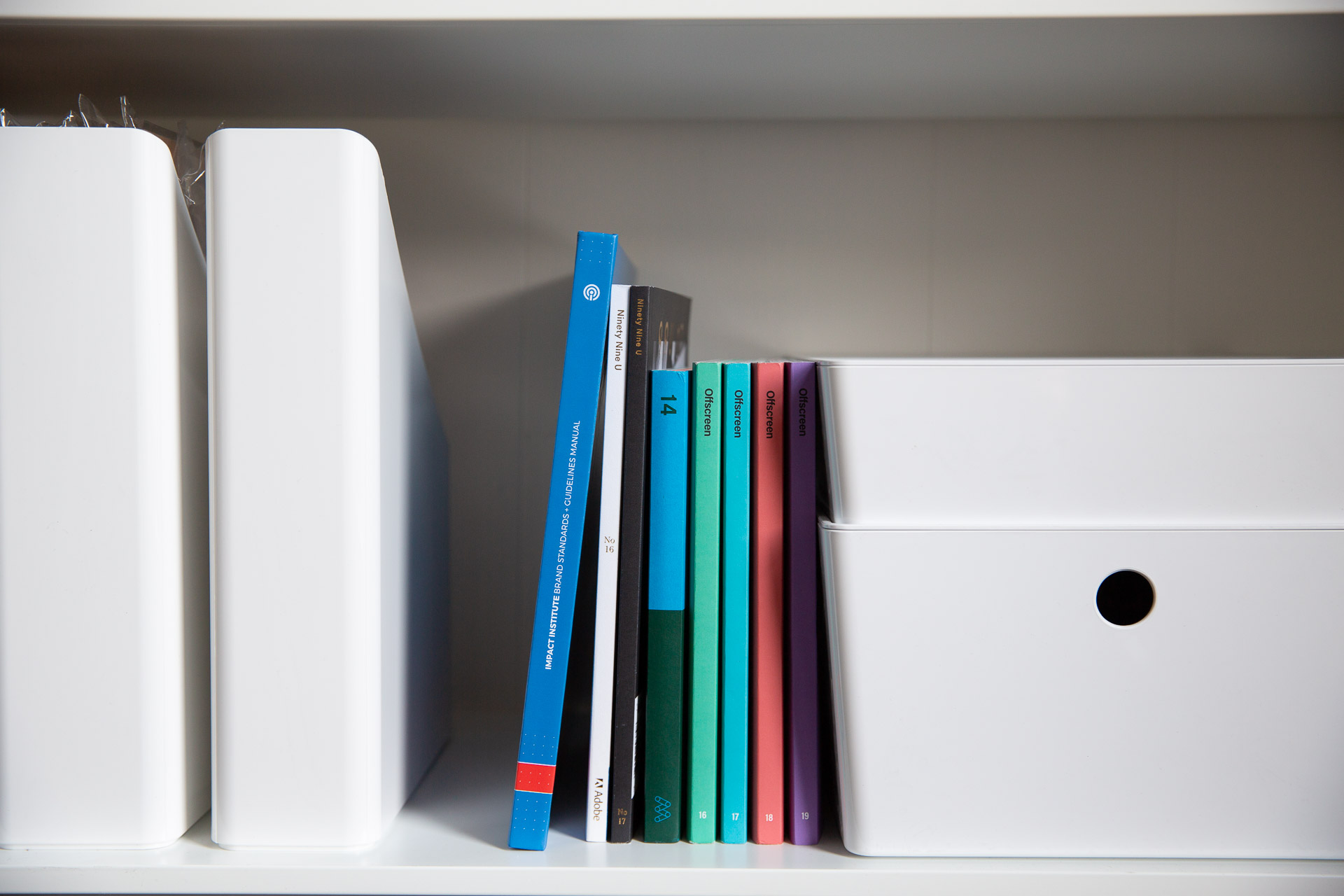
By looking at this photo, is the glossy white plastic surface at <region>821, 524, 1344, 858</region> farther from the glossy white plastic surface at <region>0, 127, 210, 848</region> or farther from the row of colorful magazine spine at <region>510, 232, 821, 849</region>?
the glossy white plastic surface at <region>0, 127, 210, 848</region>

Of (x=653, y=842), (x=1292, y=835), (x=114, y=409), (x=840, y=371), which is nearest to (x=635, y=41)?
(x=840, y=371)

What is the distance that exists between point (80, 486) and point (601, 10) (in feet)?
1.27

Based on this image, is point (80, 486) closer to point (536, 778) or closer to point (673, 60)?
point (536, 778)

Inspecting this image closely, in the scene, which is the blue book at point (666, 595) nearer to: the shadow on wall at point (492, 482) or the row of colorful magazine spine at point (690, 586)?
the row of colorful magazine spine at point (690, 586)

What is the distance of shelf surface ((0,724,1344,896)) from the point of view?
46 cm

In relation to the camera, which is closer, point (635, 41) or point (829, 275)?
point (635, 41)

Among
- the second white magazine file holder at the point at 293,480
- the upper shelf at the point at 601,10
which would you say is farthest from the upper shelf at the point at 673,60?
the second white magazine file holder at the point at 293,480

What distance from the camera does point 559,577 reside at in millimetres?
505

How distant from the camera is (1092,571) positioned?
48 cm

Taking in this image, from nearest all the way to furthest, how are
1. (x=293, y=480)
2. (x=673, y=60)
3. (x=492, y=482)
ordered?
(x=293, y=480) < (x=673, y=60) < (x=492, y=482)

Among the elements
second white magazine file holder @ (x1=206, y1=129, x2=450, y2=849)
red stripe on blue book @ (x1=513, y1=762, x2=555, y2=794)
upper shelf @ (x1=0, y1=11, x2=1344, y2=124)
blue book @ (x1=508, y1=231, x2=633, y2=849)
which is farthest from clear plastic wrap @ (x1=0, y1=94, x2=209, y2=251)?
red stripe on blue book @ (x1=513, y1=762, x2=555, y2=794)

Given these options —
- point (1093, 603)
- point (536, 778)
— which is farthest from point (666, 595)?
point (1093, 603)

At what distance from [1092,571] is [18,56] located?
0.76 meters

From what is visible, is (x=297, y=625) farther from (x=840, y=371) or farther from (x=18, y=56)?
(x=18, y=56)
